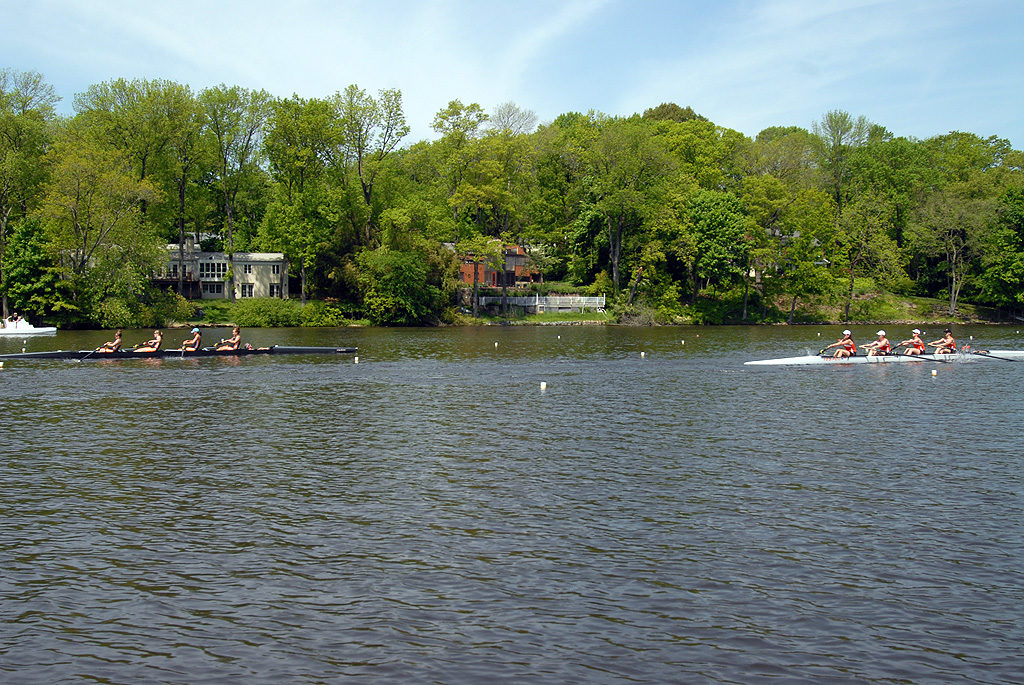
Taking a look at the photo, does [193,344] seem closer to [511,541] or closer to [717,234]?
[511,541]

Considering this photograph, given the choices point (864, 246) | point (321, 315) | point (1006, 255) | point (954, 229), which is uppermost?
point (954, 229)

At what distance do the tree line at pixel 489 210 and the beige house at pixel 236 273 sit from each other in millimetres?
3073

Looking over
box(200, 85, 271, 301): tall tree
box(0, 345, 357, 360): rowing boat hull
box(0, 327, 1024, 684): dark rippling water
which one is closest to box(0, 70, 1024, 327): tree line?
box(200, 85, 271, 301): tall tree

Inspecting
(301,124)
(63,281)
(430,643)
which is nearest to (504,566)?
(430,643)

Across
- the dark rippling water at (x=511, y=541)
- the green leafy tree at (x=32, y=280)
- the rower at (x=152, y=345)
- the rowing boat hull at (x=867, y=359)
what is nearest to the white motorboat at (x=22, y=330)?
the green leafy tree at (x=32, y=280)

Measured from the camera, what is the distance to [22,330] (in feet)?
232

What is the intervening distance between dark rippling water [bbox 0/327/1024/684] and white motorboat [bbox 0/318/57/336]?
42341 millimetres

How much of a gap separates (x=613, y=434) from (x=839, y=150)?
357 ft

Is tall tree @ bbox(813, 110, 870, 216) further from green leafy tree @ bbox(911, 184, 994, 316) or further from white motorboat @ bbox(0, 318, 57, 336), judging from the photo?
white motorboat @ bbox(0, 318, 57, 336)

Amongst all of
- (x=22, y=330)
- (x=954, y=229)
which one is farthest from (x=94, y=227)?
(x=954, y=229)

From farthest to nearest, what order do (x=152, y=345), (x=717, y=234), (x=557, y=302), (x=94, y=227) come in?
1. (x=557, y=302)
2. (x=717, y=234)
3. (x=94, y=227)
4. (x=152, y=345)

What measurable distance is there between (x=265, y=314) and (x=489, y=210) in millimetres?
27807

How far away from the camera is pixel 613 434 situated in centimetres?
2670

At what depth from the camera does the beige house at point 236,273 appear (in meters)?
100
